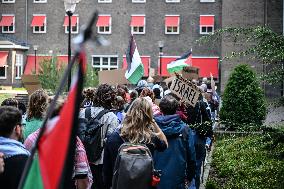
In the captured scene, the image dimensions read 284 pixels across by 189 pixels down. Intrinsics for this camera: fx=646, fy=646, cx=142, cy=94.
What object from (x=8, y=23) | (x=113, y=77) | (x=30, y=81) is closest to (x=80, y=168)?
(x=30, y=81)

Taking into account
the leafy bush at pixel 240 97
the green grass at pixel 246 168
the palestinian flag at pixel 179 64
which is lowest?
the green grass at pixel 246 168

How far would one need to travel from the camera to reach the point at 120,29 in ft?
176

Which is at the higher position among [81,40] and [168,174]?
[81,40]

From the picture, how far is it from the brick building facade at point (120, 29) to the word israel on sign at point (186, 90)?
4005cm

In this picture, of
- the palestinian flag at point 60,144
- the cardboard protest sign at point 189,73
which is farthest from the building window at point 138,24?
the palestinian flag at point 60,144

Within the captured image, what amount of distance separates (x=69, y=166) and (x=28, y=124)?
189 inches

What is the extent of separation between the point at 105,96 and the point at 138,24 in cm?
4541

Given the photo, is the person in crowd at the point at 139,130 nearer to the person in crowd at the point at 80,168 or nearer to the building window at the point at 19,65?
the person in crowd at the point at 80,168

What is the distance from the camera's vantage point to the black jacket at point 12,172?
438 centimetres

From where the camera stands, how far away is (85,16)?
54406 millimetres

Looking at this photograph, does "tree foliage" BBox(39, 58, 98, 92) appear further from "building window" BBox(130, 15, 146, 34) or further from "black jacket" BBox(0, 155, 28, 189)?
"black jacket" BBox(0, 155, 28, 189)

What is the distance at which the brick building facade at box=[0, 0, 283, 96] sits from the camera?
52.6 metres

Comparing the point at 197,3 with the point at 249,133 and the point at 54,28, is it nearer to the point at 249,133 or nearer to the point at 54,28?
the point at 54,28

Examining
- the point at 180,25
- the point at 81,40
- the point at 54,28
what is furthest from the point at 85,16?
the point at 81,40
